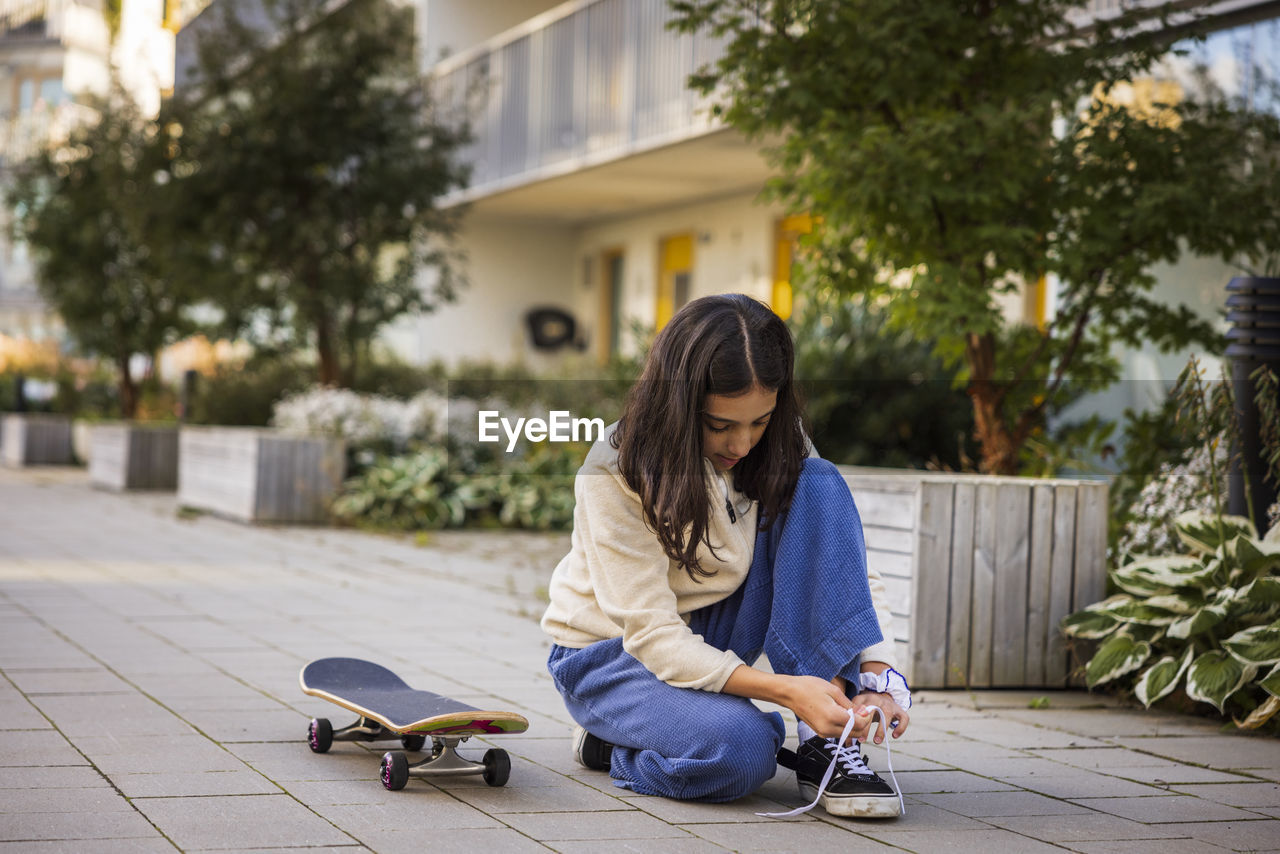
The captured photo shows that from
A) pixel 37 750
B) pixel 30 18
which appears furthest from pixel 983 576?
pixel 30 18

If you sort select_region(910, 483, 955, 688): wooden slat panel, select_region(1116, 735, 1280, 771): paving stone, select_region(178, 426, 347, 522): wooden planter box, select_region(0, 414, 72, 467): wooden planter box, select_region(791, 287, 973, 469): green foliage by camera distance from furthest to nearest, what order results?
1. select_region(0, 414, 72, 467): wooden planter box
2. select_region(178, 426, 347, 522): wooden planter box
3. select_region(791, 287, 973, 469): green foliage
4. select_region(910, 483, 955, 688): wooden slat panel
5. select_region(1116, 735, 1280, 771): paving stone

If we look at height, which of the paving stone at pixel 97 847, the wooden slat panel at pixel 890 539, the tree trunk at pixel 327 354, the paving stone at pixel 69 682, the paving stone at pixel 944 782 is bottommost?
the paving stone at pixel 69 682

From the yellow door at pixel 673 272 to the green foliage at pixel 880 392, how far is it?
23.2 feet

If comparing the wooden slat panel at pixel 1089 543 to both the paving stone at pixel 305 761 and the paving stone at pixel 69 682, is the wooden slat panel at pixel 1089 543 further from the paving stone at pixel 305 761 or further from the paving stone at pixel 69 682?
the paving stone at pixel 69 682

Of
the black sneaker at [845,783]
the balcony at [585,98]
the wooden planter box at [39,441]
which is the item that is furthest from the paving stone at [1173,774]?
the wooden planter box at [39,441]

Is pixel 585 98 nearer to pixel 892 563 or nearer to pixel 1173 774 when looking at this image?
pixel 892 563

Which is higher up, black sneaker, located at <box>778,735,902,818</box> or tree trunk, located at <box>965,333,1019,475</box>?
tree trunk, located at <box>965,333,1019,475</box>

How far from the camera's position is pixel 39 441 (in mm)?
19359

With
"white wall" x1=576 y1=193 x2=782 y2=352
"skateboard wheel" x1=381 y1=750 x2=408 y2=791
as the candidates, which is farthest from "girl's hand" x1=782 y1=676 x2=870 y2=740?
"white wall" x1=576 y1=193 x2=782 y2=352

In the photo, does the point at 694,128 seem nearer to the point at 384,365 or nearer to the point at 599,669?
the point at 384,365

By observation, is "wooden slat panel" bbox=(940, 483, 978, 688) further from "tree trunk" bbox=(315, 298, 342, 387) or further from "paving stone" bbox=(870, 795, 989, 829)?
"tree trunk" bbox=(315, 298, 342, 387)

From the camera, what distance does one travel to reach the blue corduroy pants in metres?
3.46

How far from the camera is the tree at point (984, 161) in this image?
608 cm

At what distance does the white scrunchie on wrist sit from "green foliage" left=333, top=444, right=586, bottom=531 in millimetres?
7465
